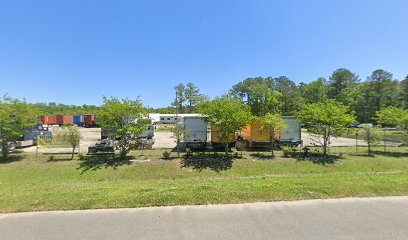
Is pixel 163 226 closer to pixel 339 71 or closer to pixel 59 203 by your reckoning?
pixel 59 203

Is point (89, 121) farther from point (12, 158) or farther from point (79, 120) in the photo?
point (12, 158)

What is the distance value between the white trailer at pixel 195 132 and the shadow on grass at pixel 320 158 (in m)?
6.88

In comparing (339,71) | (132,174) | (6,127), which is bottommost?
(132,174)

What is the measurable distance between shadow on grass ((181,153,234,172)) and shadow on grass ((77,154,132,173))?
386 centimetres

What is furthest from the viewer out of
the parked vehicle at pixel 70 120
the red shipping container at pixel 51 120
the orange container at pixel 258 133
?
the red shipping container at pixel 51 120

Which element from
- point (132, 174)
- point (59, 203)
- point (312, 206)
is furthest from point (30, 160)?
point (312, 206)

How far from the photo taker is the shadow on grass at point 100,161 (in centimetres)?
1217

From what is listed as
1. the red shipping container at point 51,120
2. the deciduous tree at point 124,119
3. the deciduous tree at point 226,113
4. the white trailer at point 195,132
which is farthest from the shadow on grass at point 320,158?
the red shipping container at point 51,120

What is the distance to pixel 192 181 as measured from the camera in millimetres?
8016

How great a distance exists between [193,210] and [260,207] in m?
1.61

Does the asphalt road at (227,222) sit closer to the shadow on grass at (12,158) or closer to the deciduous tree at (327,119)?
the deciduous tree at (327,119)

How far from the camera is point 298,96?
6844cm

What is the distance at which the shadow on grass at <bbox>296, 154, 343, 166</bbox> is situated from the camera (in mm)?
13219

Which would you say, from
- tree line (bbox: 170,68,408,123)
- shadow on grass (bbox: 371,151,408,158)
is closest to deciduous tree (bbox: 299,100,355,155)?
shadow on grass (bbox: 371,151,408,158)
